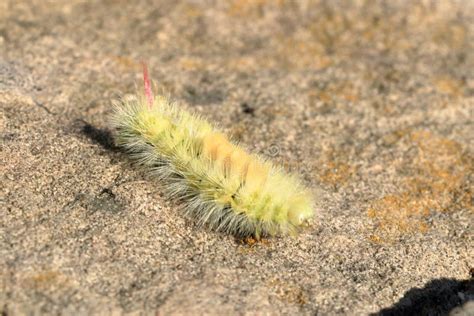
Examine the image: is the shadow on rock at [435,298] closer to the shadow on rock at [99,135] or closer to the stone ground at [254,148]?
the stone ground at [254,148]

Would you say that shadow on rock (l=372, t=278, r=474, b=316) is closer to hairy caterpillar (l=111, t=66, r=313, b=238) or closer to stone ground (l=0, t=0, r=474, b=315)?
stone ground (l=0, t=0, r=474, b=315)

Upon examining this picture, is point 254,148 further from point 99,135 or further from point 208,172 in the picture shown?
point 99,135

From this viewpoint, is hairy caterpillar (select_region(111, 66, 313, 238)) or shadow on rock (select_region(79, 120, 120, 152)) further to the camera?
shadow on rock (select_region(79, 120, 120, 152))

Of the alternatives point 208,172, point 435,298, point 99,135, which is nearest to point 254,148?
point 208,172

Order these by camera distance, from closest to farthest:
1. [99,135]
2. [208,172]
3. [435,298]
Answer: [435,298] → [208,172] → [99,135]

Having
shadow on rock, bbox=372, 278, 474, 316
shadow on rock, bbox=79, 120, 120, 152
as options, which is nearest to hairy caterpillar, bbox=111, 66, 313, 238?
shadow on rock, bbox=79, 120, 120, 152

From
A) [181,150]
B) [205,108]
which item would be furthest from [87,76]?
[181,150]

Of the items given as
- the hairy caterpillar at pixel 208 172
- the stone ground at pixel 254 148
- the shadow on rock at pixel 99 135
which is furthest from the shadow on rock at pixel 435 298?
the shadow on rock at pixel 99 135

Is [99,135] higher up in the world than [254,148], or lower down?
lower down
